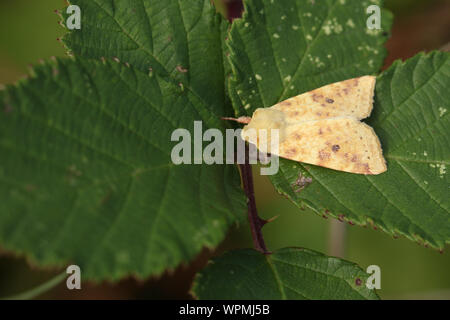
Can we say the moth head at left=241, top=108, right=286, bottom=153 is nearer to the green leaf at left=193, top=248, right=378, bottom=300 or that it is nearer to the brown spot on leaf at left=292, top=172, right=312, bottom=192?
the brown spot on leaf at left=292, top=172, right=312, bottom=192

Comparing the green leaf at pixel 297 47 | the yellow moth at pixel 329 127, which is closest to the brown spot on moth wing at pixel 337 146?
the yellow moth at pixel 329 127

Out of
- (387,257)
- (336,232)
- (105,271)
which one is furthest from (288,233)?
(105,271)

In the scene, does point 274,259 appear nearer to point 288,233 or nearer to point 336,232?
point 336,232

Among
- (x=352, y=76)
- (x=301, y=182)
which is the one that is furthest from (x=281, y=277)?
(x=352, y=76)

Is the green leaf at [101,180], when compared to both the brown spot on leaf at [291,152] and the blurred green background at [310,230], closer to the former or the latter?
the brown spot on leaf at [291,152]

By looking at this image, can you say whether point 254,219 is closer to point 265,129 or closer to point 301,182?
point 301,182

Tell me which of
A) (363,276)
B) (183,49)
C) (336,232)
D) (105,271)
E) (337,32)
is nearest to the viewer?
(105,271)

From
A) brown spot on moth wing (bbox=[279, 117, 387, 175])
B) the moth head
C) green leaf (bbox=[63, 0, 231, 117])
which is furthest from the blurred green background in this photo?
green leaf (bbox=[63, 0, 231, 117])
